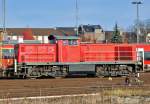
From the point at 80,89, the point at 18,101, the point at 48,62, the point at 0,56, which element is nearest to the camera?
the point at 18,101

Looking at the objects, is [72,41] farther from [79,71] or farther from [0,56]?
[0,56]

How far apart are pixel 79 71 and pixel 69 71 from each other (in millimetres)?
960

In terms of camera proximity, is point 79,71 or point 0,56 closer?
point 79,71

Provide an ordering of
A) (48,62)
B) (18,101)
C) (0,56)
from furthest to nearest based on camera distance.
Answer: (0,56) → (48,62) → (18,101)

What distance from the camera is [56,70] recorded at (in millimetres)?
45156

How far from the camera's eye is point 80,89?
102 feet

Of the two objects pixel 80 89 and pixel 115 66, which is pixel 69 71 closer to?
pixel 115 66

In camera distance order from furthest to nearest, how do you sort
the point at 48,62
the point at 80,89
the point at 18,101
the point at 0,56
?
1. the point at 0,56
2. the point at 48,62
3. the point at 80,89
4. the point at 18,101

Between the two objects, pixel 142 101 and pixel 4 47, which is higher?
pixel 4 47

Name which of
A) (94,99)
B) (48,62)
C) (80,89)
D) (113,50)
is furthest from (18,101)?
(113,50)

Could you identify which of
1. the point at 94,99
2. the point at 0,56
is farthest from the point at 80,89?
the point at 0,56

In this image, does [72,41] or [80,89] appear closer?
[80,89]

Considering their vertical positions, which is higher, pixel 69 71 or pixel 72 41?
pixel 72 41

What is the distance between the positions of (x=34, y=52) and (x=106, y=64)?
703 cm
